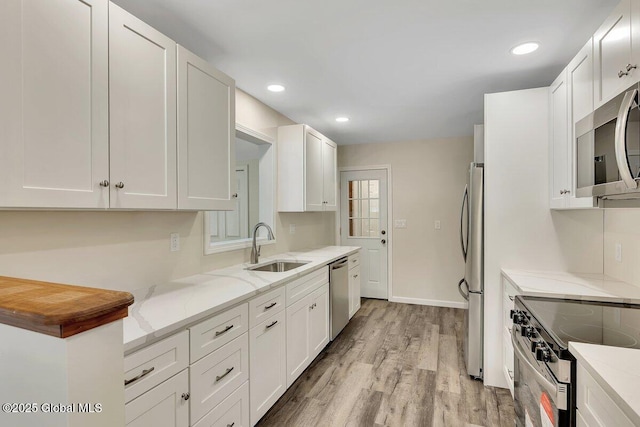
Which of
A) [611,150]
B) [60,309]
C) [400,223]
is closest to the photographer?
[60,309]

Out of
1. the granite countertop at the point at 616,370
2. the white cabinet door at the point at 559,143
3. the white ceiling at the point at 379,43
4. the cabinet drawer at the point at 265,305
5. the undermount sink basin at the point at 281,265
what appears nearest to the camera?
the granite countertop at the point at 616,370

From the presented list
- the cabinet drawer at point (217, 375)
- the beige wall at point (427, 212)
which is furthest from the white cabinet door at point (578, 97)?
the beige wall at point (427, 212)

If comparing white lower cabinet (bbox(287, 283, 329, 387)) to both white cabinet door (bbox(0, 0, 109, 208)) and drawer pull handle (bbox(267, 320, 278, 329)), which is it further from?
white cabinet door (bbox(0, 0, 109, 208))

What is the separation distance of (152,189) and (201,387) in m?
0.97

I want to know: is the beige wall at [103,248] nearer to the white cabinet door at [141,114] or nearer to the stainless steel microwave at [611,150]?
the white cabinet door at [141,114]

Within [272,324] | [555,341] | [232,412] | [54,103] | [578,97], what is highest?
[578,97]

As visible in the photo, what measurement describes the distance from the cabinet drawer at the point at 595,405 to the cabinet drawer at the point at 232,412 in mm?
1505

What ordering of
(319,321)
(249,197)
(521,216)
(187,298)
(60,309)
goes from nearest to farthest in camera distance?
(60,309) < (187,298) < (521,216) < (319,321) < (249,197)

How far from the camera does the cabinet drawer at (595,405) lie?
33.8 inches

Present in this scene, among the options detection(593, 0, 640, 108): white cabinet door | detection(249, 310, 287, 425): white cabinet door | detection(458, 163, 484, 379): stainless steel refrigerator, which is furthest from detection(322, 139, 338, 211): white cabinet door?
detection(593, 0, 640, 108): white cabinet door

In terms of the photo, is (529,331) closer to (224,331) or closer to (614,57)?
(614,57)

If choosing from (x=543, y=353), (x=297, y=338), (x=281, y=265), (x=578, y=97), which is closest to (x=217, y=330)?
(x=297, y=338)

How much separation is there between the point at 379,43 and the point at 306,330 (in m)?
2.20

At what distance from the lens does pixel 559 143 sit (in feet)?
7.11
